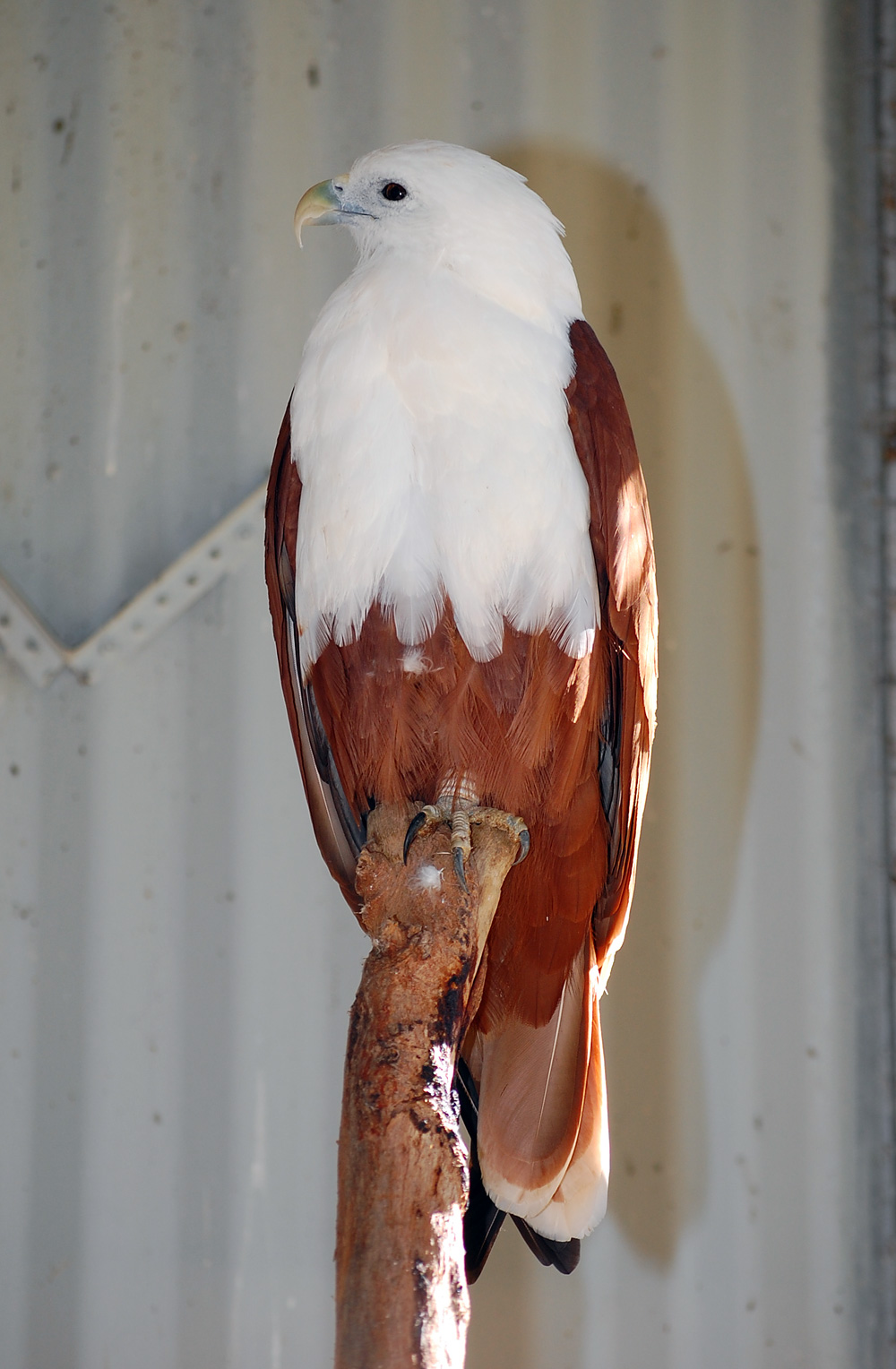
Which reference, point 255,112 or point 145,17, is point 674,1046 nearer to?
point 255,112

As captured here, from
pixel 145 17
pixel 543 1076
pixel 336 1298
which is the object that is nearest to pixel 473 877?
pixel 543 1076

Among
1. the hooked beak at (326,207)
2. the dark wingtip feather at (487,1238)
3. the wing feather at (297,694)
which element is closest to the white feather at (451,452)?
the wing feather at (297,694)

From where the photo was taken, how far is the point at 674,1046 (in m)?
2.70

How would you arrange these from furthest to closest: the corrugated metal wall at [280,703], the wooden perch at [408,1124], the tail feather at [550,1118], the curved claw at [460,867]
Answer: the corrugated metal wall at [280,703], the tail feather at [550,1118], the curved claw at [460,867], the wooden perch at [408,1124]

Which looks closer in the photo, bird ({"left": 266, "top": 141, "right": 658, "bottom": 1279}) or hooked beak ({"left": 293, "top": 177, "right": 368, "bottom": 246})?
bird ({"left": 266, "top": 141, "right": 658, "bottom": 1279})

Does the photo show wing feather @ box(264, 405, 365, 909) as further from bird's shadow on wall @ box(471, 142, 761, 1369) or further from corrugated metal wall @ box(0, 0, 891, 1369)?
bird's shadow on wall @ box(471, 142, 761, 1369)

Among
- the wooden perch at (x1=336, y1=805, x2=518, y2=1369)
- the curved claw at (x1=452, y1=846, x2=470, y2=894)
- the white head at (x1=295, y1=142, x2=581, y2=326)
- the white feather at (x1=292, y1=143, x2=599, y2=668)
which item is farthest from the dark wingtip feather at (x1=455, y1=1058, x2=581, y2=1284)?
the white head at (x1=295, y1=142, x2=581, y2=326)

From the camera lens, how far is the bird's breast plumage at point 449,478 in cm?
164

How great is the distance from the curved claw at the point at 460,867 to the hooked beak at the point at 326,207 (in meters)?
1.19

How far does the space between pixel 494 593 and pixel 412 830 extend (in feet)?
1.33

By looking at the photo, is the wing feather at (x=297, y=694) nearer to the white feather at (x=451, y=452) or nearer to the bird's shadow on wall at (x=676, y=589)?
the white feather at (x=451, y=452)

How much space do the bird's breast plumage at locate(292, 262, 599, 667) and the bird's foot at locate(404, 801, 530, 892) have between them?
0.88ft

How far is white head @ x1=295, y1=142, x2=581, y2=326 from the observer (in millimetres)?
1776

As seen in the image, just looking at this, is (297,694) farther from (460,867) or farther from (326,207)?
(326,207)
